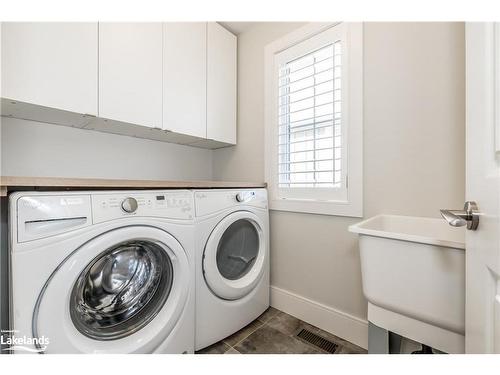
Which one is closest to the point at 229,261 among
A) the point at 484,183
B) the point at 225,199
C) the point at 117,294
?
the point at 225,199

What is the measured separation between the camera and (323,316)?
1.29 meters

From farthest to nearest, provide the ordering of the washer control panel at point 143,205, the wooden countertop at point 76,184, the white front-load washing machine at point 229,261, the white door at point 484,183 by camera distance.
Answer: the white front-load washing machine at point 229,261 < the washer control panel at point 143,205 < the wooden countertop at point 76,184 < the white door at point 484,183

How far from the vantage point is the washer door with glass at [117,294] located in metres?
0.64

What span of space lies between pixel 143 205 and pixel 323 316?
1207mm

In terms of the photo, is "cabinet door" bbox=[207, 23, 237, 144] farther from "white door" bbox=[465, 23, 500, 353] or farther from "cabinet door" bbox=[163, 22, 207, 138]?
"white door" bbox=[465, 23, 500, 353]

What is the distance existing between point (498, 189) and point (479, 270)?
208 millimetres

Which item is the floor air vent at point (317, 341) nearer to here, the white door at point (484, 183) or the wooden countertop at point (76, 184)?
the white door at point (484, 183)

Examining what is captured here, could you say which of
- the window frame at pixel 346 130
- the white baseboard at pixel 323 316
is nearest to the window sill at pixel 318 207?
the window frame at pixel 346 130

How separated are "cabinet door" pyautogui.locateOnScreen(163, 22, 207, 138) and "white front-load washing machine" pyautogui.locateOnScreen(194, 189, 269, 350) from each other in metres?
0.60

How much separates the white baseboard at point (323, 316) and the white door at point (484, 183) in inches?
28.9

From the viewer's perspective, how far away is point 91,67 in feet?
3.41

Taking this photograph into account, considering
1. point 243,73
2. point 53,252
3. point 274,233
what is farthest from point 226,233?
point 243,73

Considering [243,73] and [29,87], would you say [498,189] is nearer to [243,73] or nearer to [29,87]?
[29,87]

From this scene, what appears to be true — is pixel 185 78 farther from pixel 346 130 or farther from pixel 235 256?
pixel 235 256
